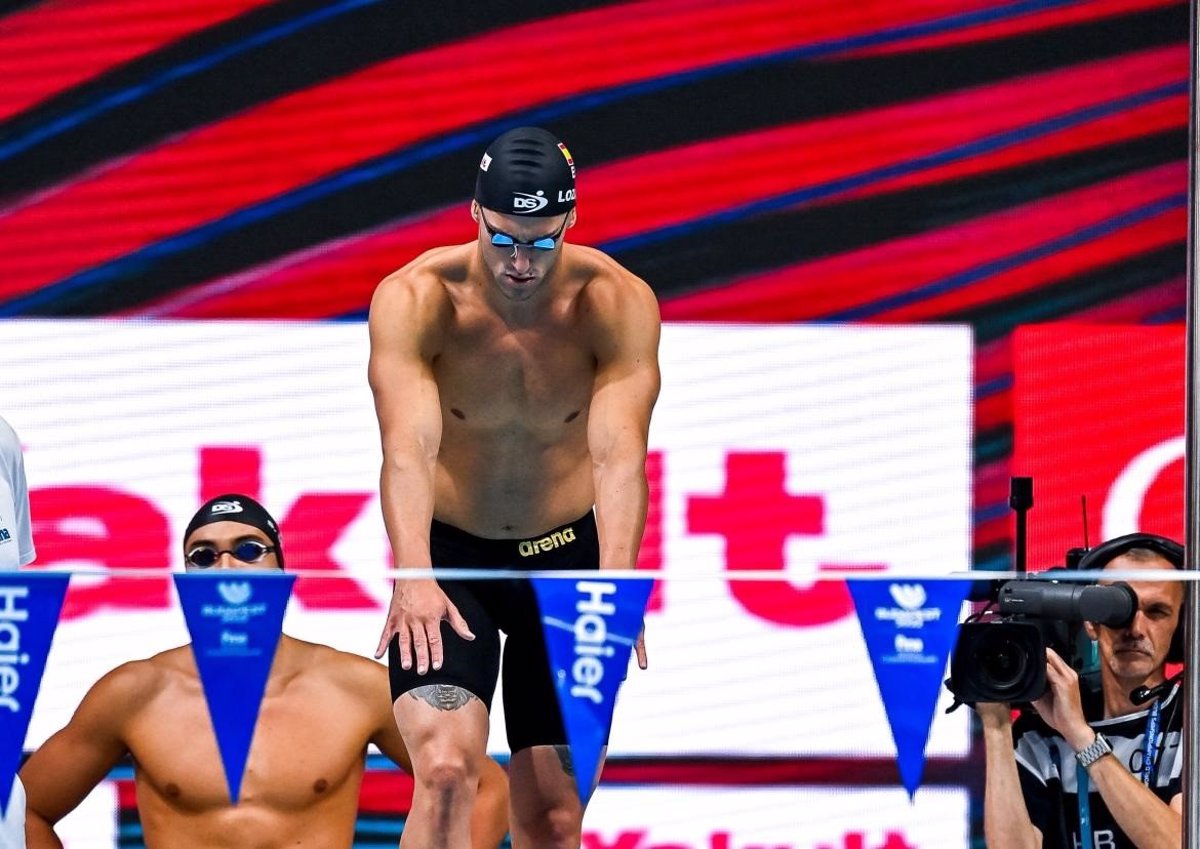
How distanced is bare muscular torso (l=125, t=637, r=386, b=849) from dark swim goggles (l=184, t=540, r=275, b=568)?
45 cm

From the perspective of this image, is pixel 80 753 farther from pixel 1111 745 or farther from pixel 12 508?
pixel 1111 745

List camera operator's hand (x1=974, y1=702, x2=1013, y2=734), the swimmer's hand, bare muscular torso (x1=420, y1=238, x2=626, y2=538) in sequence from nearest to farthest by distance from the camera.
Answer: the swimmer's hand < camera operator's hand (x1=974, y1=702, x2=1013, y2=734) < bare muscular torso (x1=420, y1=238, x2=626, y2=538)

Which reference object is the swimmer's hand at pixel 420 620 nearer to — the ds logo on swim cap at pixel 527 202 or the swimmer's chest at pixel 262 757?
the ds logo on swim cap at pixel 527 202

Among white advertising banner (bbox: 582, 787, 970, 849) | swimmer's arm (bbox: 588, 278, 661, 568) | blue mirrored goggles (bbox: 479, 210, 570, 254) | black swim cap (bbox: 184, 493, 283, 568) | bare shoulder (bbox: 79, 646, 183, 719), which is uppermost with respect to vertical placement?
blue mirrored goggles (bbox: 479, 210, 570, 254)

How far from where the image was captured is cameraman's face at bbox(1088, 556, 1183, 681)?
4.27 m

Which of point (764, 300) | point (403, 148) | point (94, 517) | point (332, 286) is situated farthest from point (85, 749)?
point (764, 300)

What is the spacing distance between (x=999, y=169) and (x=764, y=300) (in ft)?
2.59

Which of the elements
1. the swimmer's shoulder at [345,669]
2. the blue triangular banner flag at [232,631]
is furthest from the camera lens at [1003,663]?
the swimmer's shoulder at [345,669]

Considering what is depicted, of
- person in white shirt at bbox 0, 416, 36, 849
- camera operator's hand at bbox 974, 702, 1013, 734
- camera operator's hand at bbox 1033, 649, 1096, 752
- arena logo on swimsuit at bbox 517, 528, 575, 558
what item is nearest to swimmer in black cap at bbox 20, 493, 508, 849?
person in white shirt at bbox 0, 416, 36, 849

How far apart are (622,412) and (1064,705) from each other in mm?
1153

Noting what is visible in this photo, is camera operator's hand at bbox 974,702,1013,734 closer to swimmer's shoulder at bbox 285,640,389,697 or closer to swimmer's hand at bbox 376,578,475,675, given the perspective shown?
swimmer's hand at bbox 376,578,475,675

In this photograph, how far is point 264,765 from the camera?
471 cm

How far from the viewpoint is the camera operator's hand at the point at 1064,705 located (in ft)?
13.3

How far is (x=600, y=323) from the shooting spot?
4168 mm
